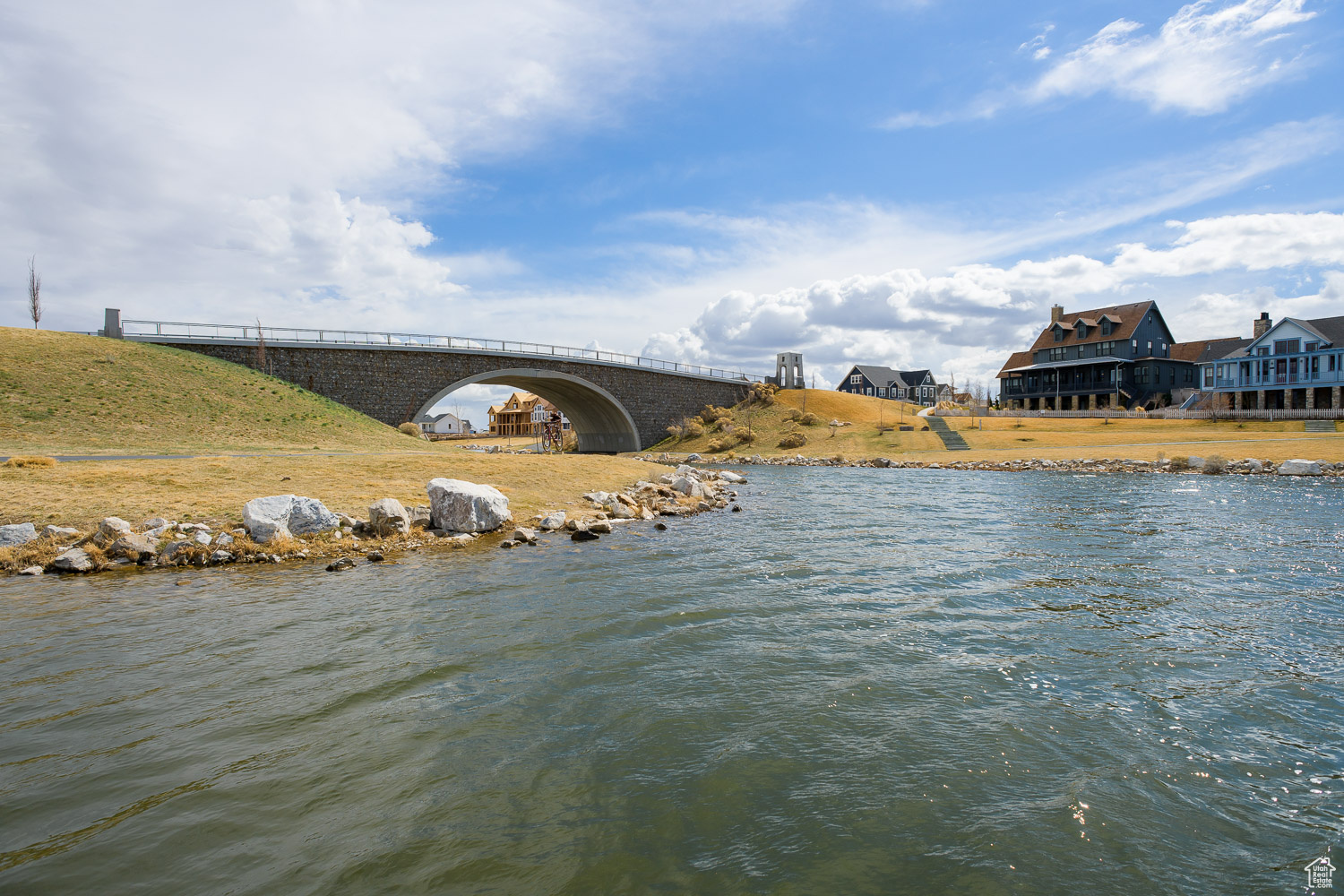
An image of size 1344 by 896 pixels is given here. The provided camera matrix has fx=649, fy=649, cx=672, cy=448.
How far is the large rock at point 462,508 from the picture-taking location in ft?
55.1

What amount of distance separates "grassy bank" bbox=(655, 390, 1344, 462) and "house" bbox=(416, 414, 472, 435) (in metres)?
76.7

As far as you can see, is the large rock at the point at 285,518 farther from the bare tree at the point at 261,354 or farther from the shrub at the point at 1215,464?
the shrub at the point at 1215,464

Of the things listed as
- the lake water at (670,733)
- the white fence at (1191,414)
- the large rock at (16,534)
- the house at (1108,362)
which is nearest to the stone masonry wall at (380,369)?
the large rock at (16,534)

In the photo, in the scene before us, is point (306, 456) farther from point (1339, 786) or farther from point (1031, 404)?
point (1031, 404)

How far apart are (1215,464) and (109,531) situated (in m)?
47.5

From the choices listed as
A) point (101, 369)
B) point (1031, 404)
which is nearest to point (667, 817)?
point (101, 369)

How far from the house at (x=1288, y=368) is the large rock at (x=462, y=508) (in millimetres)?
70847

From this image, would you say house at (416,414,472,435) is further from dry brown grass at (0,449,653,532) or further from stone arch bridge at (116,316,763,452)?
dry brown grass at (0,449,653,532)

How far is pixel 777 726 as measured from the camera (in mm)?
6324

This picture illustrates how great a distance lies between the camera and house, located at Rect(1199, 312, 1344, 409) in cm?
5606

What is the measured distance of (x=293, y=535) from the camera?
14820mm

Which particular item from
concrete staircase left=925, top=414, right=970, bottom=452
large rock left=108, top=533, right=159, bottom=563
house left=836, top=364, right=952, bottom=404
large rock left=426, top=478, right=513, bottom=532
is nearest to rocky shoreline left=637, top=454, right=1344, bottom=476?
concrete staircase left=925, top=414, right=970, bottom=452

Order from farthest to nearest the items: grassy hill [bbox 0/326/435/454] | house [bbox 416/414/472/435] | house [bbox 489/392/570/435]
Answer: house [bbox 416/414/472/435]
house [bbox 489/392/570/435]
grassy hill [bbox 0/326/435/454]

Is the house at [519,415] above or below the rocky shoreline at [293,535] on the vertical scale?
above
